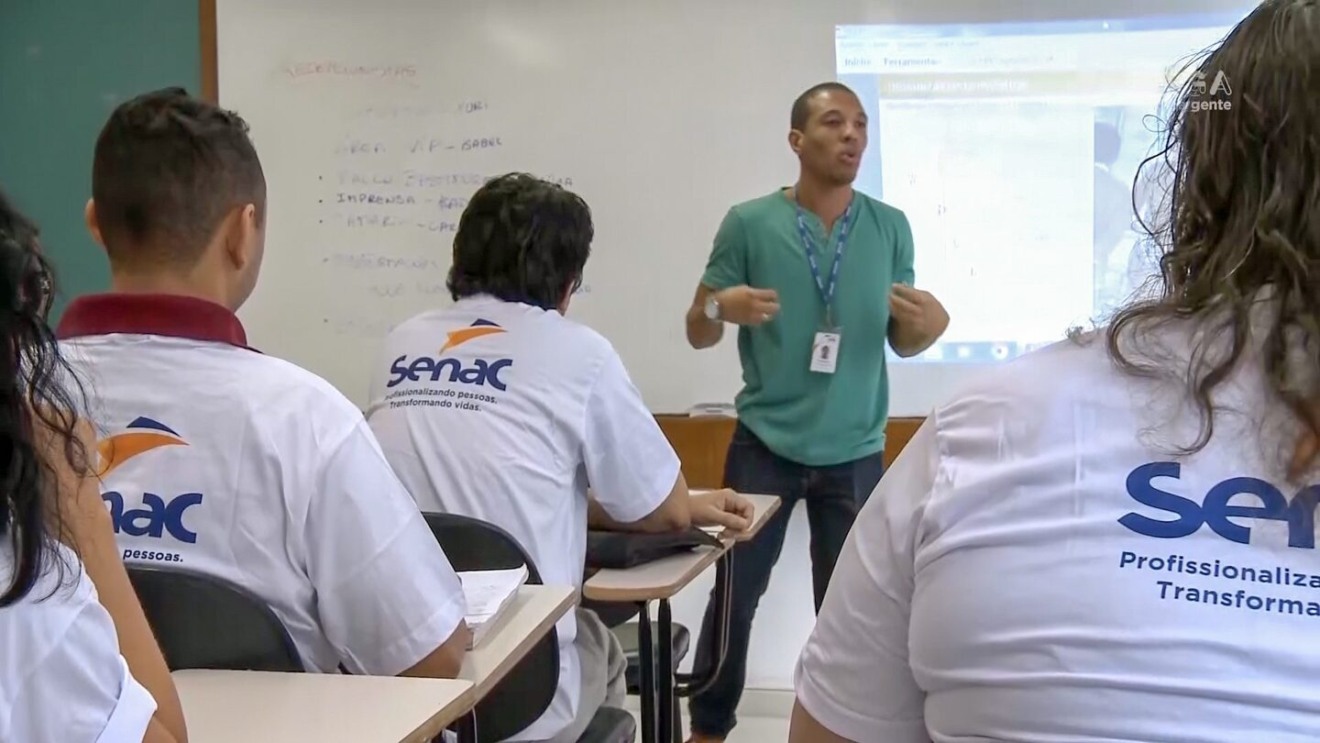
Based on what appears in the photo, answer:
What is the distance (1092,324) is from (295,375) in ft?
2.93

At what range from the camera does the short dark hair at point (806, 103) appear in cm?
313

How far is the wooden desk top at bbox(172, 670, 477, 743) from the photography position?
3.50ft

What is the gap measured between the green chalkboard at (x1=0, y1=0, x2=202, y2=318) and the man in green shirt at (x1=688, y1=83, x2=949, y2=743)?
1943 millimetres

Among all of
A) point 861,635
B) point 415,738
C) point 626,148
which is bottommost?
point 415,738

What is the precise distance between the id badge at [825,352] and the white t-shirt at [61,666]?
2.40 metres

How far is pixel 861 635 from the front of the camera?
879 mm

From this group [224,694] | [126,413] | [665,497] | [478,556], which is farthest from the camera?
[665,497]

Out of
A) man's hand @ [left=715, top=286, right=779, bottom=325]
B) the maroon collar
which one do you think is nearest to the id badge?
man's hand @ [left=715, top=286, right=779, bottom=325]

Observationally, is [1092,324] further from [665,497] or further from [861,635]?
[665,497]

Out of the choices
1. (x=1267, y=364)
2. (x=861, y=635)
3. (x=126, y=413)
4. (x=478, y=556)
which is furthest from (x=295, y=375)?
(x=1267, y=364)

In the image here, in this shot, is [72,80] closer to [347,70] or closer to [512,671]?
[347,70]

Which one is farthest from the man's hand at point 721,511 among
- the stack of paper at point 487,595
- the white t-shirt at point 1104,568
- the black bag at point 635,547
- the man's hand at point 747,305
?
the white t-shirt at point 1104,568

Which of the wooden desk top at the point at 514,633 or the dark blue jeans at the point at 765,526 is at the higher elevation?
the wooden desk top at the point at 514,633

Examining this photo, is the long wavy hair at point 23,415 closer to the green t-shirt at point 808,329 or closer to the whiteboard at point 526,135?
the green t-shirt at point 808,329
